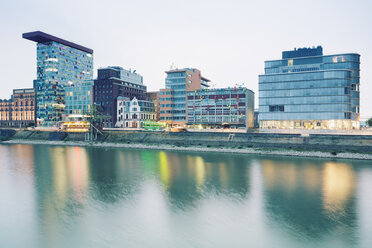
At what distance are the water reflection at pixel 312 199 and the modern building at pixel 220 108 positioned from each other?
6533cm

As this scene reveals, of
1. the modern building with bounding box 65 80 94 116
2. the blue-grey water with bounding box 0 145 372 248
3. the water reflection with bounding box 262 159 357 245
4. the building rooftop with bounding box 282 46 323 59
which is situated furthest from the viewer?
the modern building with bounding box 65 80 94 116

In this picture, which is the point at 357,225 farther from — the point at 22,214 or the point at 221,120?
the point at 221,120

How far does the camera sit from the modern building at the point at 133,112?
146000mm

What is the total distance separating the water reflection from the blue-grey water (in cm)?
12

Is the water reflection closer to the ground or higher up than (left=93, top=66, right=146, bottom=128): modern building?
closer to the ground

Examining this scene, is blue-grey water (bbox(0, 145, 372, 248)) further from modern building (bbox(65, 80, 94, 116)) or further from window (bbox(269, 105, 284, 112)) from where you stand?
modern building (bbox(65, 80, 94, 116))

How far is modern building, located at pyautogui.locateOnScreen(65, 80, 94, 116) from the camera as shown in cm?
16775

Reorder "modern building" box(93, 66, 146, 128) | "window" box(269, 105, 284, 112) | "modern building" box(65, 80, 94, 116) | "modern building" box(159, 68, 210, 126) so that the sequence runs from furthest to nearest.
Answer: "modern building" box(65, 80, 94, 116)
"modern building" box(93, 66, 146, 128)
"modern building" box(159, 68, 210, 126)
"window" box(269, 105, 284, 112)

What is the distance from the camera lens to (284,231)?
27578 millimetres

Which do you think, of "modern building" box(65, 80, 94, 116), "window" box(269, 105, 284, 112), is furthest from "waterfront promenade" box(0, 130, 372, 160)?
"modern building" box(65, 80, 94, 116)

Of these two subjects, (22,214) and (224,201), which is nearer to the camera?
(22,214)

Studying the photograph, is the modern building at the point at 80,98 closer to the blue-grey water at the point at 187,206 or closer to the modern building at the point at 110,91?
the modern building at the point at 110,91

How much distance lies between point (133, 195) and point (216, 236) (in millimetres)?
17761

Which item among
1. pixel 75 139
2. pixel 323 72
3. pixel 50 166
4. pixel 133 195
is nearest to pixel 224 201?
pixel 133 195
